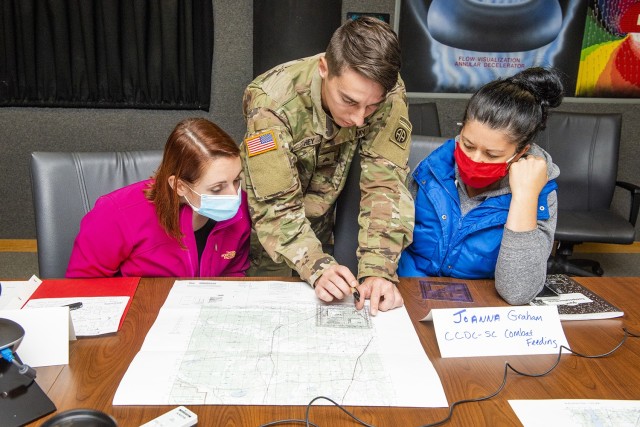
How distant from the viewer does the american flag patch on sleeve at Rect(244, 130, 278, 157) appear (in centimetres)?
111

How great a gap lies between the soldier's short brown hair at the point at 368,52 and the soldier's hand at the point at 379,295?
0.39 meters

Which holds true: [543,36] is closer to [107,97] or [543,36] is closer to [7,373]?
[107,97]

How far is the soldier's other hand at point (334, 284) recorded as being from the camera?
98 cm

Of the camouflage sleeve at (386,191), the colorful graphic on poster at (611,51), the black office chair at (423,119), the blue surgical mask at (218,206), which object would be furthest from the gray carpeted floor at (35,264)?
the camouflage sleeve at (386,191)

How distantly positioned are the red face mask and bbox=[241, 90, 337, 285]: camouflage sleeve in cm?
37

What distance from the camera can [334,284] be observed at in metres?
0.99

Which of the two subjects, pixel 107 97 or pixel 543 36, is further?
pixel 543 36

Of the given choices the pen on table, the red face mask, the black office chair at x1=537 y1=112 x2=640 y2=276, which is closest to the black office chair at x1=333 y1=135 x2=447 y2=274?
the red face mask

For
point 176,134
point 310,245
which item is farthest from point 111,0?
point 310,245

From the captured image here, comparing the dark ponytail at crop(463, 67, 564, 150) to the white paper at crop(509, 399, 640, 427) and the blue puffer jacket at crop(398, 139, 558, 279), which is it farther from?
the white paper at crop(509, 399, 640, 427)

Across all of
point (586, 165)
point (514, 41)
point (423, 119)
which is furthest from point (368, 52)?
point (514, 41)

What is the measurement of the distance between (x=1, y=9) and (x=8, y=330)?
2152 millimetres

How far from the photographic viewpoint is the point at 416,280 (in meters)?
1.14

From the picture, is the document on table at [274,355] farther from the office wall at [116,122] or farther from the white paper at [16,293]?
the office wall at [116,122]
